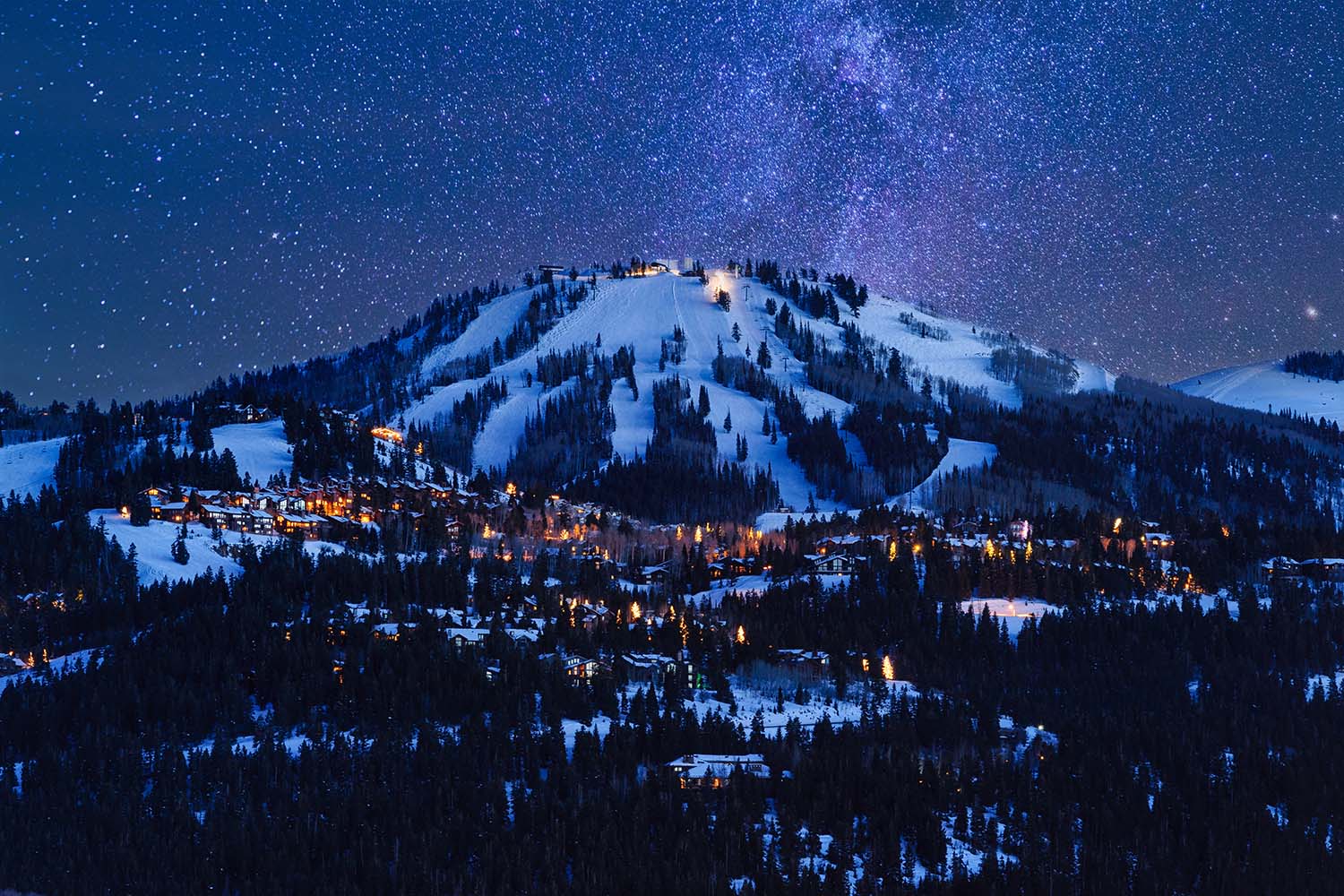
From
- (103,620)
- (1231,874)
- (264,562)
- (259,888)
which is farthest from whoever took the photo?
(264,562)

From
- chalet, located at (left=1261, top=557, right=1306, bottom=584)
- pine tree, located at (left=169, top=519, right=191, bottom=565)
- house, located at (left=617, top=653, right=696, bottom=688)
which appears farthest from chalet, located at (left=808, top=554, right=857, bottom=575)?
pine tree, located at (left=169, top=519, right=191, bottom=565)

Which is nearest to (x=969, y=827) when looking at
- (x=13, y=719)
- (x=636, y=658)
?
(x=636, y=658)

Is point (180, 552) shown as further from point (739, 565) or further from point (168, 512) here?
point (739, 565)

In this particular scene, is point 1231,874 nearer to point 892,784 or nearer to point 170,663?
point 892,784

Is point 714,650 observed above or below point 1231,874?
above

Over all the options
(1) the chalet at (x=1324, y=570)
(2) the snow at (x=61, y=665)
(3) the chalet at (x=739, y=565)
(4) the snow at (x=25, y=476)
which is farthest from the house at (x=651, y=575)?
(1) the chalet at (x=1324, y=570)

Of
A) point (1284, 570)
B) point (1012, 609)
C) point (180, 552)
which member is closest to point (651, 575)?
point (1012, 609)
